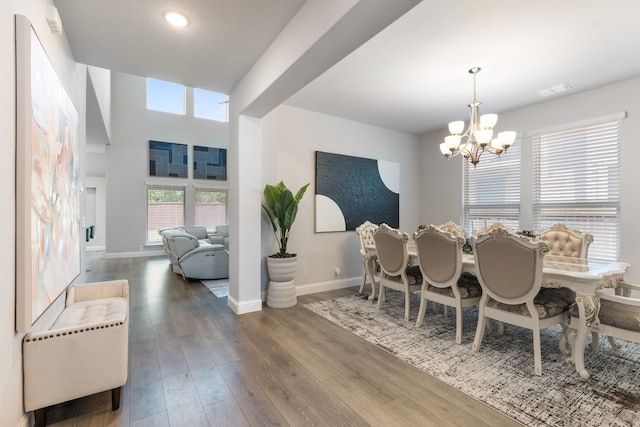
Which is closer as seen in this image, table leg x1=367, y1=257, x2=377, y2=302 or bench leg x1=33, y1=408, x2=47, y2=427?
bench leg x1=33, y1=408, x2=47, y2=427

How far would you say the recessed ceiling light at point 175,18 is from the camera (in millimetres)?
2141

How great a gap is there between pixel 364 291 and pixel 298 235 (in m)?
1.36

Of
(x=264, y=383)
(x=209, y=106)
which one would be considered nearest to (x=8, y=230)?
(x=264, y=383)

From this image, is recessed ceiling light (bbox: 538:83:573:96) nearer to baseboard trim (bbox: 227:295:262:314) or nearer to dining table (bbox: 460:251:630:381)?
dining table (bbox: 460:251:630:381)

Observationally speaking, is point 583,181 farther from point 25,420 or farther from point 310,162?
point 25,420

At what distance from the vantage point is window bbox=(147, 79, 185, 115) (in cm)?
820

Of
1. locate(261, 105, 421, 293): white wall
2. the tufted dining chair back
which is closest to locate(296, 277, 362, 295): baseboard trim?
locate(261, 105, 421, 293): white wall

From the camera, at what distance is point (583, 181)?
3.69 metres

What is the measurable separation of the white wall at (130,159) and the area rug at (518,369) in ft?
23.0

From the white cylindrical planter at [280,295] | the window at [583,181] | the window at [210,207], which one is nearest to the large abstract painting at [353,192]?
the white cylindrical planter at [280,295]

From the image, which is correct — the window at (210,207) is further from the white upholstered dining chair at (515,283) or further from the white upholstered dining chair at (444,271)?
the white upholstered dining chair at (515,283)

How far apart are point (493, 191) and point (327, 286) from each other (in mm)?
3001

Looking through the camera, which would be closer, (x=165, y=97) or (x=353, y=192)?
(x=353, y=192)

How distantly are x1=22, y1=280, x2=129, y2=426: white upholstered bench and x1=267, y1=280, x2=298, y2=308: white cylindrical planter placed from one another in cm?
200
